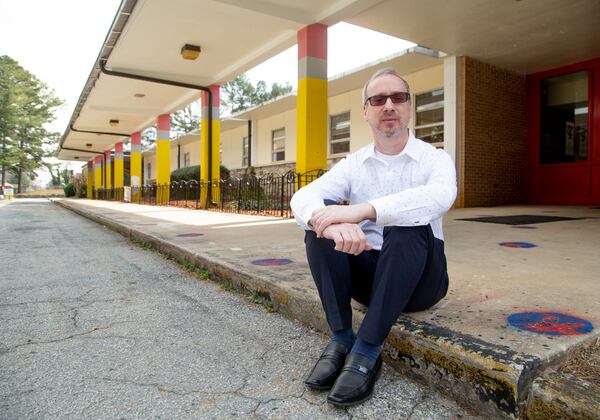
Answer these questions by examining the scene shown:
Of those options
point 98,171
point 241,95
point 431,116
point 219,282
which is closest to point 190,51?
point 431,116

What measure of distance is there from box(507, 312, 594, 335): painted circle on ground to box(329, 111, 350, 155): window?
11.4 m

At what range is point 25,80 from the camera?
40344 mm

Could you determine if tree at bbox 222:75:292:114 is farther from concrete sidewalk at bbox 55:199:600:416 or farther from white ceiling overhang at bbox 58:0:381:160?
concrete sidewalk at bbox 55:199:600:416

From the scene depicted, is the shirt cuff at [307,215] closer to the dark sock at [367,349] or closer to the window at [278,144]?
the dark sock at [367,349]

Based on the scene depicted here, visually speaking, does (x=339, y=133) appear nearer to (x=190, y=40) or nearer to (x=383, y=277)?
(x=190, y=40)

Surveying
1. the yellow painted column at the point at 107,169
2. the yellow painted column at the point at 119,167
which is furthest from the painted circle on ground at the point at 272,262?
the yellow painted column at the point at 107,169

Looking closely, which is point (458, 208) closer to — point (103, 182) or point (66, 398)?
point (66, 398)

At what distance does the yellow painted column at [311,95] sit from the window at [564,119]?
237 inches

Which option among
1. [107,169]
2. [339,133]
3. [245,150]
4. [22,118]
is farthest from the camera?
[22,118]

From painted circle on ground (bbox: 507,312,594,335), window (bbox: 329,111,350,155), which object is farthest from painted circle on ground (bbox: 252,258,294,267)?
window (bbox: 329,111,350,155)

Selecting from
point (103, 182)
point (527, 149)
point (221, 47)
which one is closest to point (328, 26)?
point (221, 47)

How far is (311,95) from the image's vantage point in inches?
298

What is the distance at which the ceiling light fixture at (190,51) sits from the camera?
8.87 metres

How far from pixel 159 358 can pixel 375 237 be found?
45.2 inches
